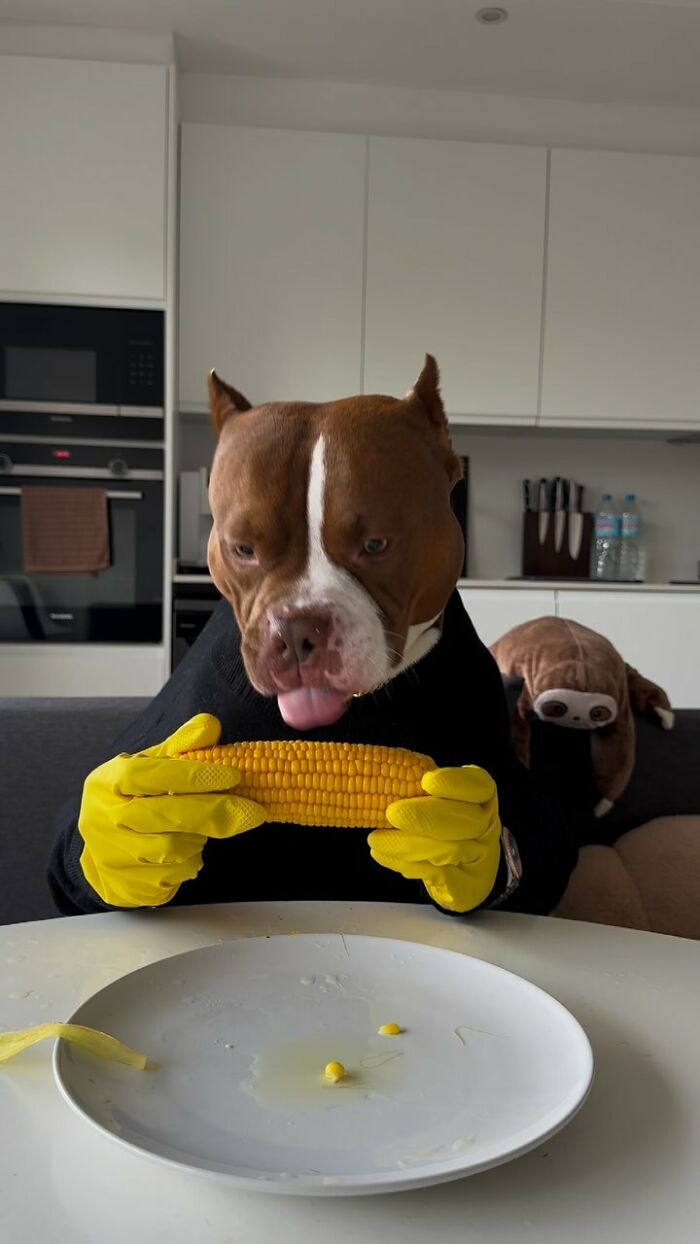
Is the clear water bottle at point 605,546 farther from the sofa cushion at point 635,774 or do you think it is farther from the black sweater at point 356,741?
the black sweater at point 356,741

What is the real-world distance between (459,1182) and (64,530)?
123 inches

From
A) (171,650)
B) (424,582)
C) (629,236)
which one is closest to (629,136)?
(629,236)

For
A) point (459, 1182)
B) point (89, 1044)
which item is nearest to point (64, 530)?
point (89, 1044)

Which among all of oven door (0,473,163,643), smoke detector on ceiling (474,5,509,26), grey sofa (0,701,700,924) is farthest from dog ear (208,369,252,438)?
smoke detector on ceiling (474,5,509,26)

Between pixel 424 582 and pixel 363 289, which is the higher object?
pixel 363 289

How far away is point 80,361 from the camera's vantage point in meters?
3.45

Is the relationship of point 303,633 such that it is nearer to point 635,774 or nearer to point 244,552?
point 244,552

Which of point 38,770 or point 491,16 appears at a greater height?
point 491,16

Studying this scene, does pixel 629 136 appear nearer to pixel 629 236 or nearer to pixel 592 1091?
pixel 629 236

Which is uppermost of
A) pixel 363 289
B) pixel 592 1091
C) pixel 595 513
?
pixel 363 289

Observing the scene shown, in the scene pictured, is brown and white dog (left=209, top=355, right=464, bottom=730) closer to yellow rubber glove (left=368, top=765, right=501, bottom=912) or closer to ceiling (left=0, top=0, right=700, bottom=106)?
yellow rubber glove (left=368, top=765, right=501, bottom=912)

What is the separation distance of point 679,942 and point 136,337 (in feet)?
9.83

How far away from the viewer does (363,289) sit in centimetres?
379

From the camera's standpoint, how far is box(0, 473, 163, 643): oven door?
3465mm
